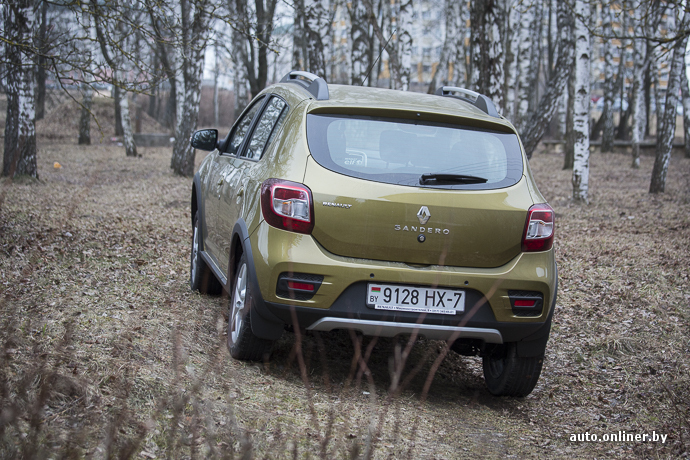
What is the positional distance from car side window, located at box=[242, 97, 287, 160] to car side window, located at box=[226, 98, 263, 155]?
30 centimetres

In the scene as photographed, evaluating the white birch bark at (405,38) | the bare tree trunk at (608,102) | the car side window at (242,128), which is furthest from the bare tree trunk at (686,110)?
the car side window at (242,128)

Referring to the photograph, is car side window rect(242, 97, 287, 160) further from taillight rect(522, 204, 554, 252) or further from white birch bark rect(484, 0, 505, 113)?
white birch bark rect(484, 0, 505, 113)

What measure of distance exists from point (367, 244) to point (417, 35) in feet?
250

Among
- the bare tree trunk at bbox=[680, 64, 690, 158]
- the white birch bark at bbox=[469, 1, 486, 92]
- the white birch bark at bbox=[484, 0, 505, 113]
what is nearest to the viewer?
the white birch bark at bbox=[484, 0, 505, 113]

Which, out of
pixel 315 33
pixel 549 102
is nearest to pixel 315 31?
pixel 315 33

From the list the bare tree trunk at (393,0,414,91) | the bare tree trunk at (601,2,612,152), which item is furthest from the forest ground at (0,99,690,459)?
the bare tree trunk at (601,2,612,152)

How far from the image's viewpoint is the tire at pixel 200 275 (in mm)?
6230

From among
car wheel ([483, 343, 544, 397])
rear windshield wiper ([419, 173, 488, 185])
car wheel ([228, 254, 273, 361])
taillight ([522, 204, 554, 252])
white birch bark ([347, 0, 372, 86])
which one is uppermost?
white birch bark ([347, 0, 372, 86])

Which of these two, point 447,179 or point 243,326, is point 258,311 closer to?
point 243,326

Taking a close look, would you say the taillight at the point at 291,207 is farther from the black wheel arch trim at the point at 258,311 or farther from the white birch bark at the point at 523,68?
the white birch bark at the point at 523,68

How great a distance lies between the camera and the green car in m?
3.98

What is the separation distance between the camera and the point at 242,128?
590cm

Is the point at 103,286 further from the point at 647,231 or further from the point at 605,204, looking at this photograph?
the point at 605,204

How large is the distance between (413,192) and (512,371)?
4.63 ft
